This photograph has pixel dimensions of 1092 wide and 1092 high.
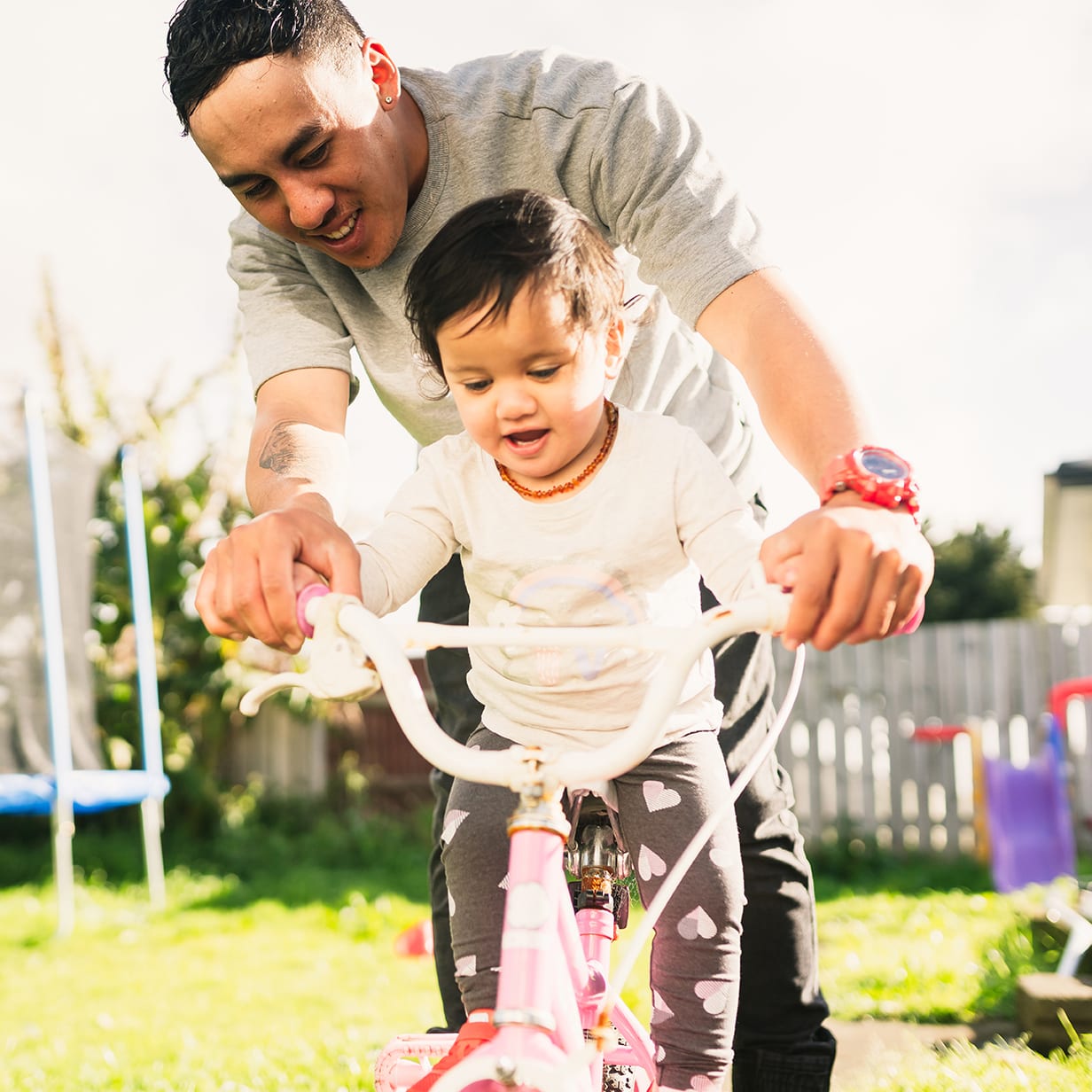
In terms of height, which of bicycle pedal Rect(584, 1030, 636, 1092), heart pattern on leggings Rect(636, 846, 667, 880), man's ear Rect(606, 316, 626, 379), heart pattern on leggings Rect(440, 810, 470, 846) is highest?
man's ear Rect(606, 316, 626, 379)

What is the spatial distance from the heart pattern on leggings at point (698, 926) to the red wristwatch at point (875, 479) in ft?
2.18

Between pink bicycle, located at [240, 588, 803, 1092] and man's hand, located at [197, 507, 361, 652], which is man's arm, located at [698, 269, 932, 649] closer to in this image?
pink bicycle, located at [240, 588, 803, 1092]

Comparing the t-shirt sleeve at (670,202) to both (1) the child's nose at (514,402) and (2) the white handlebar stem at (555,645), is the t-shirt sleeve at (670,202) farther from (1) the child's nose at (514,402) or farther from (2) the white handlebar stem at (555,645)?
(2) the white handlebar stem at (555,645)

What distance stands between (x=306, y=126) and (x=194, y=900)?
18.5ft

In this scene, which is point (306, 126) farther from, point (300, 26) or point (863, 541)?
point (863, 541)

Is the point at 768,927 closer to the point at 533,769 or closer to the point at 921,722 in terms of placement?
the point at 533,769

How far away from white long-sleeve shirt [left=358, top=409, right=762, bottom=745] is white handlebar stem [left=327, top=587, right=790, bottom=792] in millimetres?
263

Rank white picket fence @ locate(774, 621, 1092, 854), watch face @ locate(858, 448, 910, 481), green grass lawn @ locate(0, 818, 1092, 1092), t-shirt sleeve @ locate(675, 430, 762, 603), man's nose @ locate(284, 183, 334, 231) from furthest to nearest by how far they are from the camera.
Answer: white picket fence @ locate(774, 621, 1092, 854)
green grass lawn @ locate(0, 818, 1092, 1092)
man's nose @ locate(284, 183, 334, 231)
t-shirt sleeve @ locate(675, 430, 762, 603)
watch face @ locate(858, 448, 910, 481)

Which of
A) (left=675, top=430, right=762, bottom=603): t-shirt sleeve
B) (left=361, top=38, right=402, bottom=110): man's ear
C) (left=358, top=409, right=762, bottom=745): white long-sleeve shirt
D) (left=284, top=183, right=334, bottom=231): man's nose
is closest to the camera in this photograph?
(left=675, top=430, right=762, bottom=603): t-shirt sleeve

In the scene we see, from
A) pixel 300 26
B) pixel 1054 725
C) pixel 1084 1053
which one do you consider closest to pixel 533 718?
pixel 300 26

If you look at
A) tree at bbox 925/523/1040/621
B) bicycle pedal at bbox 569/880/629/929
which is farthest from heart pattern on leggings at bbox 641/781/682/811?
tree at bbox 925/523/1040/621

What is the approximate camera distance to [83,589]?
7094mm

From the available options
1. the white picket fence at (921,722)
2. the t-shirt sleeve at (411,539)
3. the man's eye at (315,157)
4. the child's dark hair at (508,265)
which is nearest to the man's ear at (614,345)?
the child's dark hair at (508,265)

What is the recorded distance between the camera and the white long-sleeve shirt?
1.65 meters
